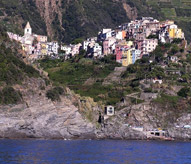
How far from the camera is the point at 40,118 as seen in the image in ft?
300

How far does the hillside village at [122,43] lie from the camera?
130500 mm

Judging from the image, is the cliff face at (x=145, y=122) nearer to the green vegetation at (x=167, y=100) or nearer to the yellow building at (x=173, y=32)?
the green vegetation at (x=167, y=100)

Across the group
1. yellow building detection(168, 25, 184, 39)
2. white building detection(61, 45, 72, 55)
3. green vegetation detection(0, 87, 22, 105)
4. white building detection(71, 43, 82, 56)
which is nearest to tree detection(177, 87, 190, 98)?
yellow building detection(168, 25, 184, 39)

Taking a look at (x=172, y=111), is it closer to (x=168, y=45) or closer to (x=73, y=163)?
(x=168, y=45)

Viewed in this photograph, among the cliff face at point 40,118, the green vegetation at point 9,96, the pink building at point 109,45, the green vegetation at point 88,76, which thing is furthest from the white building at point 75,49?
the green vegetation at point 9,96

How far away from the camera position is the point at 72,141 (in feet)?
297

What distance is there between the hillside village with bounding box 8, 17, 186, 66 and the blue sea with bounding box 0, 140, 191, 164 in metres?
43.4

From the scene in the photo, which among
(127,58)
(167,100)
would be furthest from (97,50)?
(167,100)

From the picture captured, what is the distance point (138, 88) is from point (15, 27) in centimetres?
7571

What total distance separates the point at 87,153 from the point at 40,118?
20.3 metres

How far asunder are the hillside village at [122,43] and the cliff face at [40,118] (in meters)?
28.6

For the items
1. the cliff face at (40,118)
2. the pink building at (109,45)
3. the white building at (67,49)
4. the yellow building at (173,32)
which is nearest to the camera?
the cliff face at (40,118)

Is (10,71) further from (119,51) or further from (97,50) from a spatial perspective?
(97,50)

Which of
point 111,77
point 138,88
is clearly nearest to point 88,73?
point 111,77
